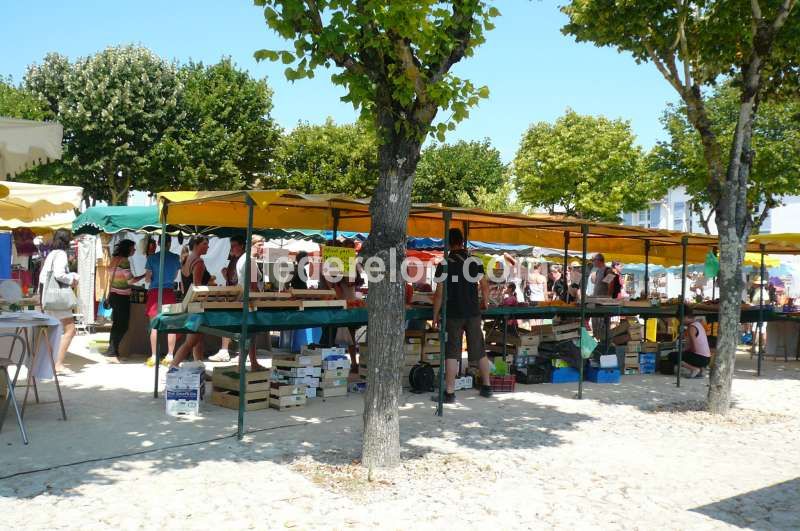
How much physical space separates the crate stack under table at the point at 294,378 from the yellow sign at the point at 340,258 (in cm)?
120

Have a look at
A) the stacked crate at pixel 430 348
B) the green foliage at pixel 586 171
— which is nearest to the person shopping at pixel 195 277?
the stacked crate at pixel 430 348

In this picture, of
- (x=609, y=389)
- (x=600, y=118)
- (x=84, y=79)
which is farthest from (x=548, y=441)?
(x=600, y=118)

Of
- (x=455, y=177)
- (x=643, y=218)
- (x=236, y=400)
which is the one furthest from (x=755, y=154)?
(x=643, y=218)

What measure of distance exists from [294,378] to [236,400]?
814 millimetres

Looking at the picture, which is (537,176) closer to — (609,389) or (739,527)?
(609,389)

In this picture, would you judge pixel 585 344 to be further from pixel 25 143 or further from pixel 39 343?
pixel 25 143

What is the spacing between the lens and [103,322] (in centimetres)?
1695

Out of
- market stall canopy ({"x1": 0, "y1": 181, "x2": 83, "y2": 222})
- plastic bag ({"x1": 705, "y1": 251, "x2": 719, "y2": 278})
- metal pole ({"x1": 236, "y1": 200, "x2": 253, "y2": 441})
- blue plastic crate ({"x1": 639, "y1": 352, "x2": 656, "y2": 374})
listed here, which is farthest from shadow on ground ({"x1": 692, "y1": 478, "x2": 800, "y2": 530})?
market stall canopy ({"x1": 0, "y1": 181, "x2": 83, "y2": 222})

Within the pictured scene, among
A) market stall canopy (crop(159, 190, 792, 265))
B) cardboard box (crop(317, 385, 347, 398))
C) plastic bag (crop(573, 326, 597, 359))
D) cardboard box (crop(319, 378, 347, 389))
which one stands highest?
market stall canopy (crop(159, 190, 792, 265))

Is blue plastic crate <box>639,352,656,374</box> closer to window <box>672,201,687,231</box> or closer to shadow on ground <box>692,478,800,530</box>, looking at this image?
shadow on ground <box>692,478,800,530</box>

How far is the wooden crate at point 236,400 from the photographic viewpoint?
312 inches

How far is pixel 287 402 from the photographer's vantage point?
319 inches

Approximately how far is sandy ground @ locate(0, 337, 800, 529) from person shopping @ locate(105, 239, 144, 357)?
269 cm

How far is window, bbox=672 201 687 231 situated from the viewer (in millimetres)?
45781
